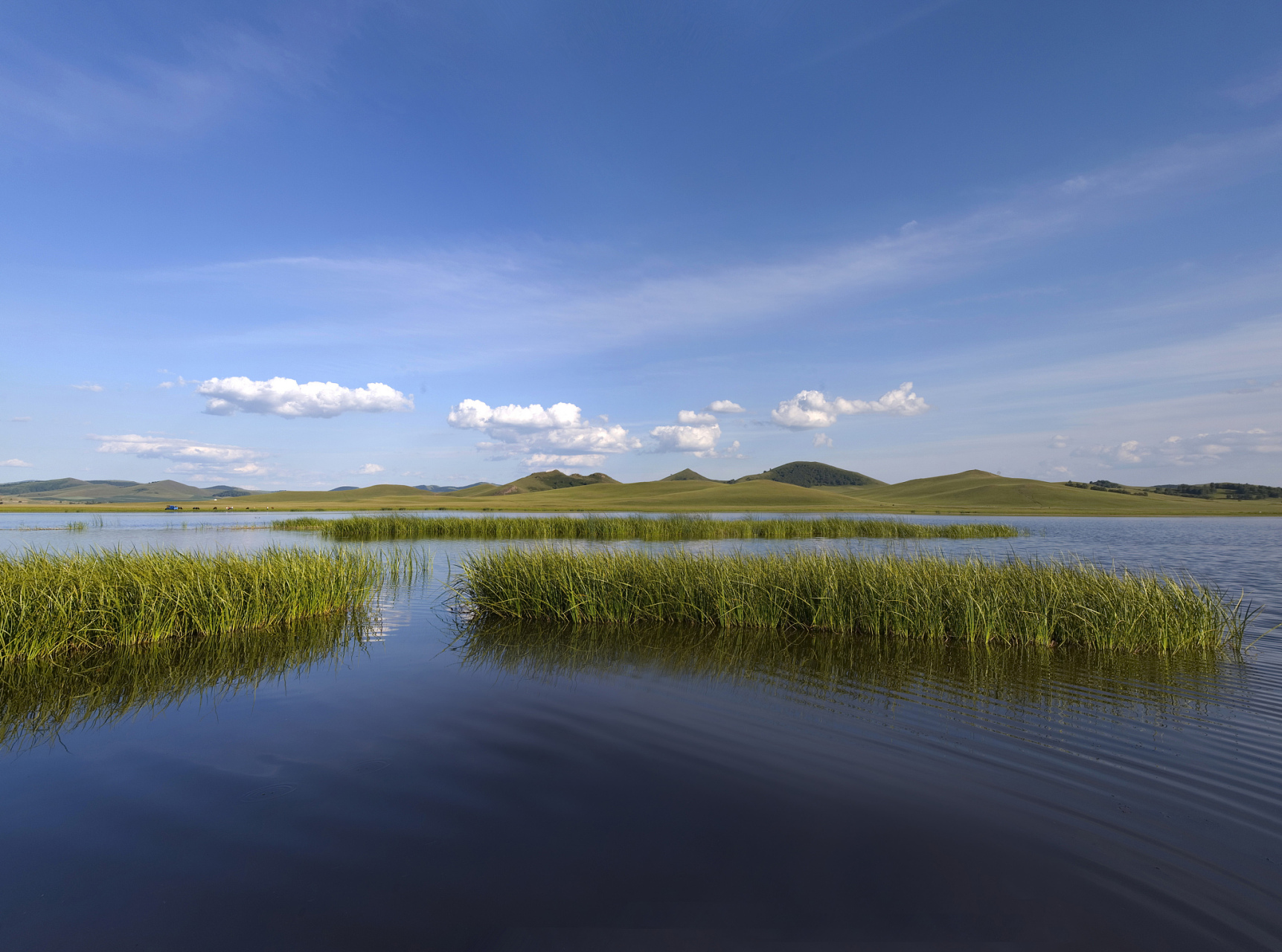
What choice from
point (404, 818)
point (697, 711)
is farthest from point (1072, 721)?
point (404, 818)

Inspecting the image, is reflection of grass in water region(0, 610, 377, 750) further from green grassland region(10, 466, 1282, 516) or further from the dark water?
green grassland region(10, 466, 1282, 516)

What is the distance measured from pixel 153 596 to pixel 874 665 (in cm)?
1205

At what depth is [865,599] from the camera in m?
11.7

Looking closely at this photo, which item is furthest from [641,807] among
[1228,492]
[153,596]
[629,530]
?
[1228,492]

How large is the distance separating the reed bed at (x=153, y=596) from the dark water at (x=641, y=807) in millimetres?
887

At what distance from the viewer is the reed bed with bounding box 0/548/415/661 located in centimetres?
938

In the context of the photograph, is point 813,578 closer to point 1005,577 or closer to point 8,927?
point 1005,577

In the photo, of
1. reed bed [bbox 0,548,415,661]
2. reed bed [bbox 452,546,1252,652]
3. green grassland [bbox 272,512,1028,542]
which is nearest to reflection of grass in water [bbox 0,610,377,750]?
reed bed [bbox 0,548,415,661]

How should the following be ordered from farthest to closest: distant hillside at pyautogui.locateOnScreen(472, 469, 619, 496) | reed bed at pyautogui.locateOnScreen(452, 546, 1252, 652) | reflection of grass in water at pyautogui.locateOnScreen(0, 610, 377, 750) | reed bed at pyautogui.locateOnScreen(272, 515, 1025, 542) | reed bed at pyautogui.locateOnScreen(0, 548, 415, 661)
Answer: distant hillside at pyautogui.locateOnScreen(472, 469, 619, 496) → reed bed at pyautogui.locateOnScreen(272, 515, 1025, 542) → reed bed at pyautogui.locateOnScreen(452, 546, 1252, 652) → reed bed at pyautogui.locateOnScreen(0, 548, 415, 661) → reflection of grass in water at pyautogui.locateOnScreen(0, 610, 377, 750)

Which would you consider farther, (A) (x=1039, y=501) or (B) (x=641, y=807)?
(A) (x=1039, y=501)

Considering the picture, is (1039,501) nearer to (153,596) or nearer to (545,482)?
(153,596)

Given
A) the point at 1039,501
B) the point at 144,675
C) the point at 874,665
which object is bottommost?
the point at 874,665

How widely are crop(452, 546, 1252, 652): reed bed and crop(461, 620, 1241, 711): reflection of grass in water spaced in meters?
0.46

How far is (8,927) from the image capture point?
350 centimetres
